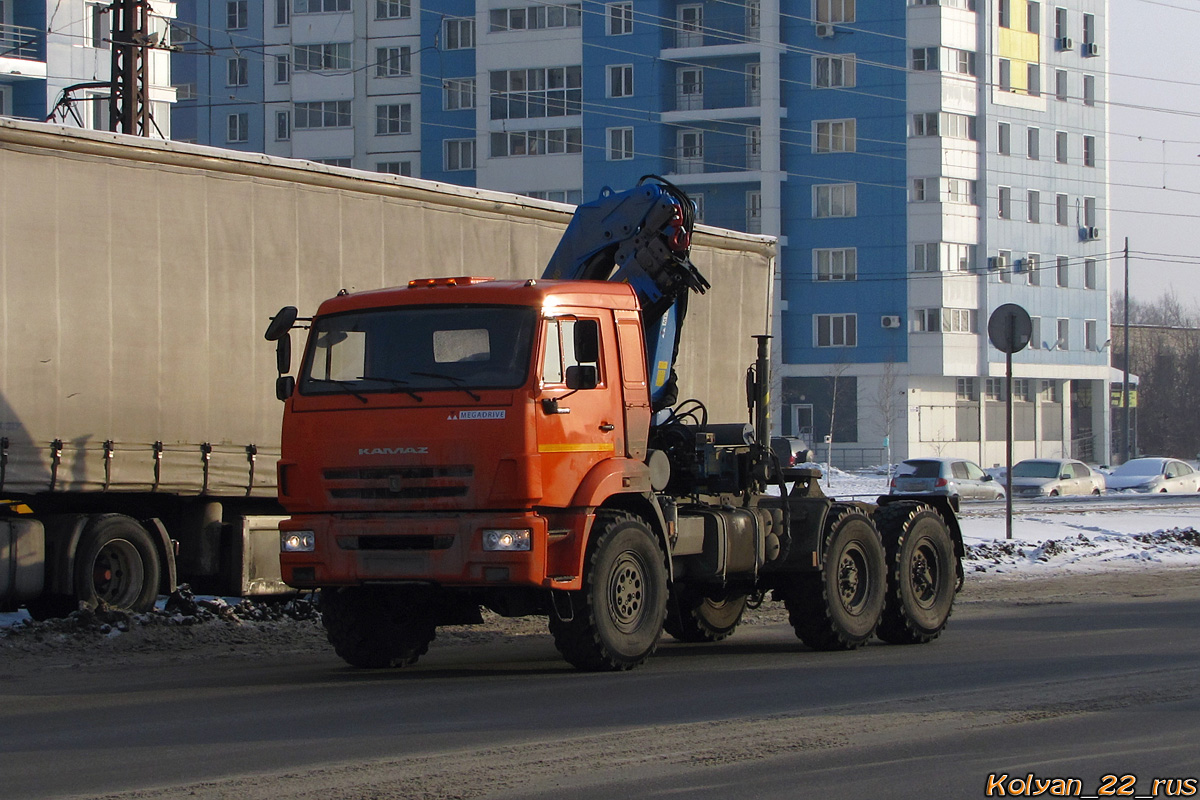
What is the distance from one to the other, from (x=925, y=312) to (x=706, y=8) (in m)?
18.0

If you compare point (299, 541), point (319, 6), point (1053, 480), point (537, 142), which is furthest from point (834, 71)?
point (299, 541)

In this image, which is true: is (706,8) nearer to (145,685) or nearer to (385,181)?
(385,181)

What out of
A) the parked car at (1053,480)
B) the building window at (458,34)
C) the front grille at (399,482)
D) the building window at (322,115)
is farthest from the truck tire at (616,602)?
the building window at (322,115)

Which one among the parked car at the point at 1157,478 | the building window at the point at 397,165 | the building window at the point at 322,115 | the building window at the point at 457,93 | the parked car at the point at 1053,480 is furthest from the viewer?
the building window at the point at 397,165

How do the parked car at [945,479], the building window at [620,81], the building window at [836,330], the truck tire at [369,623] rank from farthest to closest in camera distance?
the building window at [620,81] < the building window at [836,330] < the parked car at [945,479] < the truck tire at [369,623]

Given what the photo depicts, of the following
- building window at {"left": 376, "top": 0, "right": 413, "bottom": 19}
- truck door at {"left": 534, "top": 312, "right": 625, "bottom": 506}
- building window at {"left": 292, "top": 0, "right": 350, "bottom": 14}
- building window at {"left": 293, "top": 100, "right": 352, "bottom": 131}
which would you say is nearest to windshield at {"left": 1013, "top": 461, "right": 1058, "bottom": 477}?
truck door at {"left": 534, "top": 312, "right": 625, "bottom": 506}

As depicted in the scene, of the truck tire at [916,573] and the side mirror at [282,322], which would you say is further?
the truck tire at [916,573]

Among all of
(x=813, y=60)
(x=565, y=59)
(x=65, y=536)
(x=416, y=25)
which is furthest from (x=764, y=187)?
(x=65, y=536)

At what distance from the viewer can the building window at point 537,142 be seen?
3095 inches

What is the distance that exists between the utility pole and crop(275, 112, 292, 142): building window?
5654 cm

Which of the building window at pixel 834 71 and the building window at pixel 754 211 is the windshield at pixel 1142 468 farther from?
the building window at pixel 834 71

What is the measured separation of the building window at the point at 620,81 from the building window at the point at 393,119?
11759mm

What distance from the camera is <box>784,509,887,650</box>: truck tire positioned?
13.0m

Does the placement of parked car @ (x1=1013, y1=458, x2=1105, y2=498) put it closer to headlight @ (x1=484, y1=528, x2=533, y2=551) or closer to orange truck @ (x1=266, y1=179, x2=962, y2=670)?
orange truck @ (x1=266, y1=179, x2=962, y2=670)
